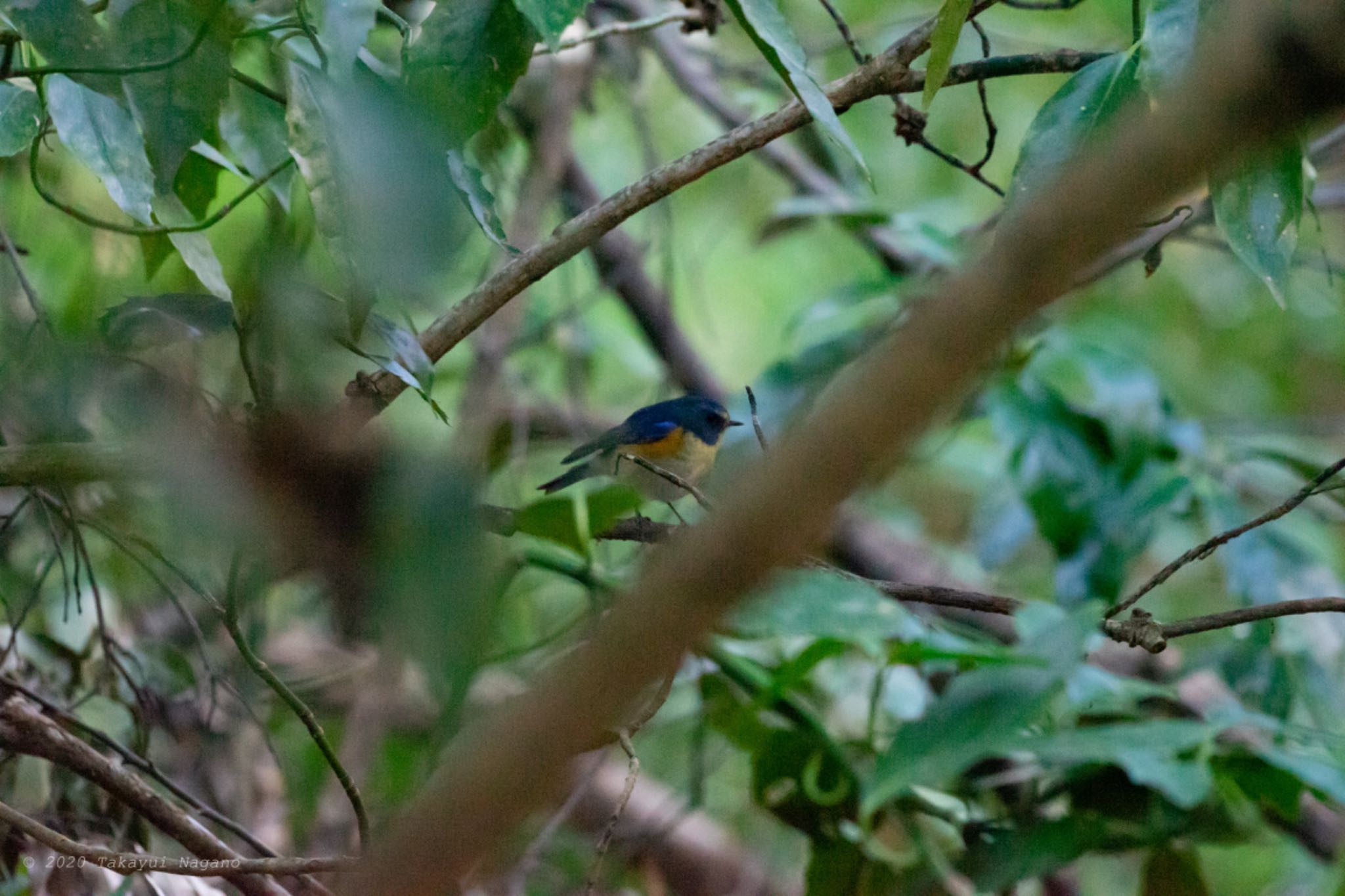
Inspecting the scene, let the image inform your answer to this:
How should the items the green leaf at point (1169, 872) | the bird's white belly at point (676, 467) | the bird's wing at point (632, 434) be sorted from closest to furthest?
the green leaf at point (1169, 872) → the bird's white belly at point (676, 467) → the bird's wing at point (632, 434)

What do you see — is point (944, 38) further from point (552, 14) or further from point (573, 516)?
point (573, 516)

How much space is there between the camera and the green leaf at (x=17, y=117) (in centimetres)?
Result: 144

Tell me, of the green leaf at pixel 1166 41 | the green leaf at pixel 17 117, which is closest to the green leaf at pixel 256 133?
the green leaf at pixel 17 117

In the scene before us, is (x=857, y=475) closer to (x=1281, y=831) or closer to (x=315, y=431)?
(x=315, y=431)

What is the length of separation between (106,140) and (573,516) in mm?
986

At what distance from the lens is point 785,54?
4.22ft

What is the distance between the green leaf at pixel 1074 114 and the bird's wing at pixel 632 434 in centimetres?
198

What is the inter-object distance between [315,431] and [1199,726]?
2.15 metres

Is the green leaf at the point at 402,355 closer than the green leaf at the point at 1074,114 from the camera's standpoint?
Yes

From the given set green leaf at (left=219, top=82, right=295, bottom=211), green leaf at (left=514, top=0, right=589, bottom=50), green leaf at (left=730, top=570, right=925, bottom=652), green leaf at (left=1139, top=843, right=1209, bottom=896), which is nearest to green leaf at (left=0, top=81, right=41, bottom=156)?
green leaf at (left=219, top=82, right=295, bottom=211)

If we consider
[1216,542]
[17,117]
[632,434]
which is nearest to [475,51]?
[17,117]

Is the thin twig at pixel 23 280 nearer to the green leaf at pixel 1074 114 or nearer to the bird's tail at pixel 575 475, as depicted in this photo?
the green leaf at pixel 1074 114

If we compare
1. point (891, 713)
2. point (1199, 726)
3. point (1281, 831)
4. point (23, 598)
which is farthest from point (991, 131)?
point (1281, 831)

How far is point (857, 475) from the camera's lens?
537 millimetres
